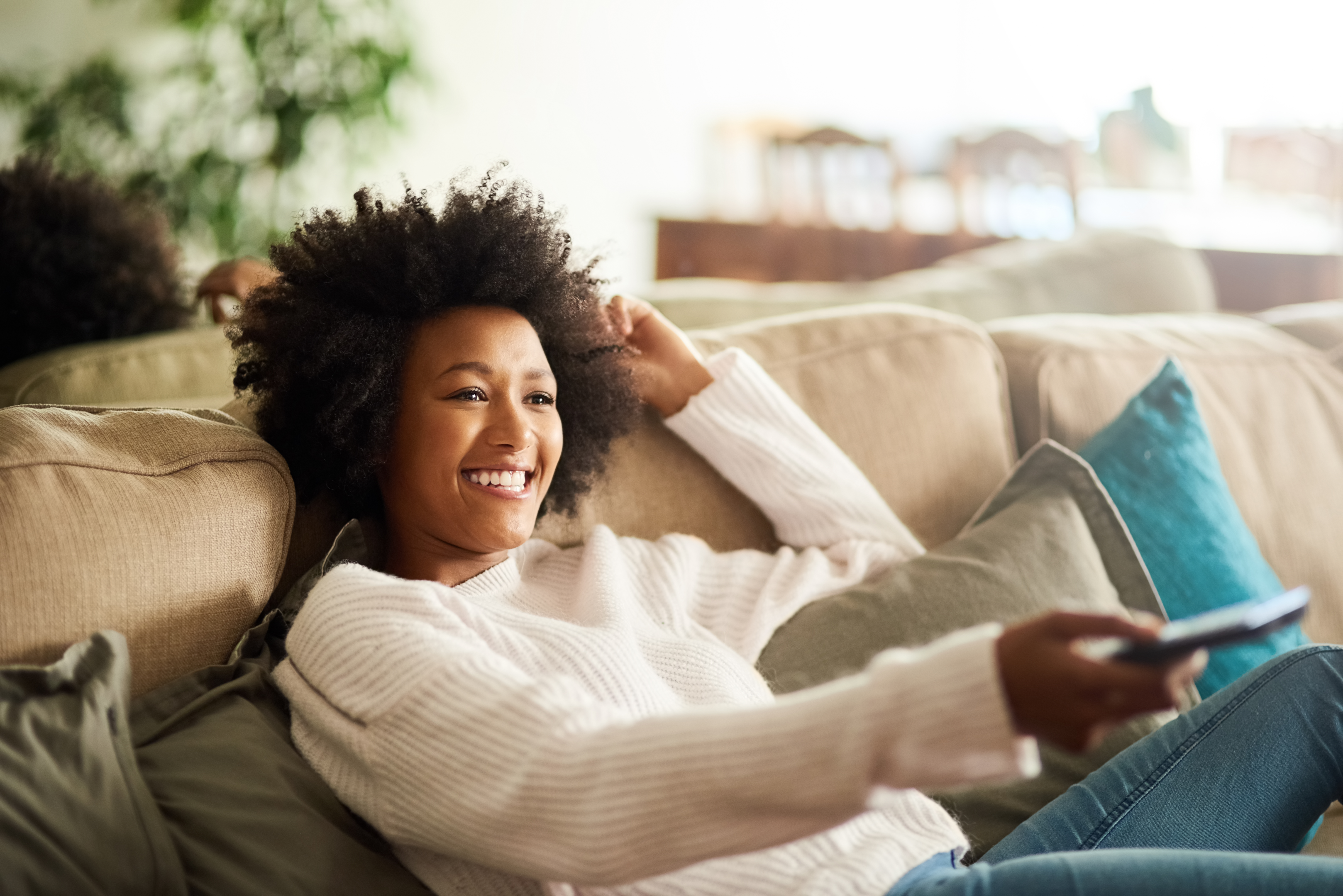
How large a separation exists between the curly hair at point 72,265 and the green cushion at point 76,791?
0.95 m

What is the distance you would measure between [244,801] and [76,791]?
13cm

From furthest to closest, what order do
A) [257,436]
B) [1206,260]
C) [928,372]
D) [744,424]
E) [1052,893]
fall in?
→ [1206,260]
[928,372]
[744,424]
[257,436]
[1052,893]

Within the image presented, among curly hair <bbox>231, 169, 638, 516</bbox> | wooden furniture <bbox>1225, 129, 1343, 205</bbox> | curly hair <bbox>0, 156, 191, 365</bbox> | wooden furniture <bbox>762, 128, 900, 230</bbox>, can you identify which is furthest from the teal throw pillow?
wooden furniture <bbox>1225, 129, 1343, 205</bbox>

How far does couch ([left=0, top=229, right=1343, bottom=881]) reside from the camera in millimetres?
972

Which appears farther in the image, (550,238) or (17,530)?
(550,238)

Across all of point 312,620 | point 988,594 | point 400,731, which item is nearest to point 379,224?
point 312,620

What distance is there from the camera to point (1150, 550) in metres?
1.49

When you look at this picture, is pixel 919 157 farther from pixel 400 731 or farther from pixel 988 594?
pixel 400 731

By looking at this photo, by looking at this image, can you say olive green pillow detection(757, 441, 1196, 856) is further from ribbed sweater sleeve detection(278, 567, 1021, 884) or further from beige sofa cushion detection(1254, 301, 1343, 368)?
beige sofa cushion detection(1254, 301, 1343, 368)

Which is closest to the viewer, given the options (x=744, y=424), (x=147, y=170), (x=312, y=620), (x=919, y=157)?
(x=312, y=620)

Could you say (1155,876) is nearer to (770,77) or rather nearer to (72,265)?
(72,265)

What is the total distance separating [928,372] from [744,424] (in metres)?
0.36

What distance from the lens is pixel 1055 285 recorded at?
233 cm

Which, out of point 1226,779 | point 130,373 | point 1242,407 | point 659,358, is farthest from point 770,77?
point 1226,779
